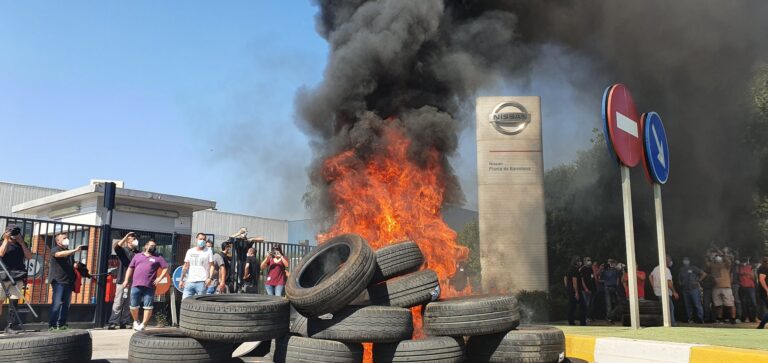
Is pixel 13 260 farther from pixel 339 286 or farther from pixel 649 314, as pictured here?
pixel 649 314

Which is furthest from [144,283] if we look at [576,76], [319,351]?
[576,76]

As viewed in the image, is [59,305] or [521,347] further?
[59,305]

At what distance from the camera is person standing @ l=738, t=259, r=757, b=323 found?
14734mm

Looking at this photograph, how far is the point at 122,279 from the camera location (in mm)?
12867

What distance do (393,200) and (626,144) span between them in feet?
16.6

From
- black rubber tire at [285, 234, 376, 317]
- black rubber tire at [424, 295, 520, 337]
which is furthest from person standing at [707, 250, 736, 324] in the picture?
black rubber tire at [285, 234, 376, 317]

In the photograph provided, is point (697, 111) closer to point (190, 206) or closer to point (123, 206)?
point (190, 206)

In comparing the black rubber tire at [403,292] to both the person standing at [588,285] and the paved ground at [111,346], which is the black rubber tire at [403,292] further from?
the person standing at [588,285]

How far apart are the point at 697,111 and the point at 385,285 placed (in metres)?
15.4

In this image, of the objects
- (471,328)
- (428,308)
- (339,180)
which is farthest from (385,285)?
(339,180)

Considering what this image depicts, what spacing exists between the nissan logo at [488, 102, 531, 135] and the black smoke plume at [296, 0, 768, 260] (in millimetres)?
1545

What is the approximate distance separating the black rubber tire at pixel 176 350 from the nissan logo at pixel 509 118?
42.9 ft

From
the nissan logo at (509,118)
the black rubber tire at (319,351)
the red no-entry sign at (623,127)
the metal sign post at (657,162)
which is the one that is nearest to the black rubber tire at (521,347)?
the black rubber tire at (319,351)

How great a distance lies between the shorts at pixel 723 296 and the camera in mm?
14412
